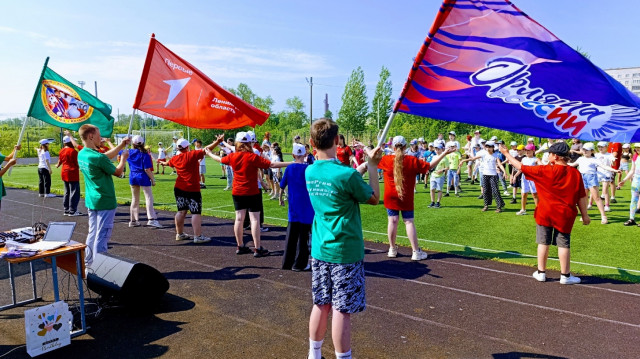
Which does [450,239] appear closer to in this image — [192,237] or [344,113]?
[192,237]

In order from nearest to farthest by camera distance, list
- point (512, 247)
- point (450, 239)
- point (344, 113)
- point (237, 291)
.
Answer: point (237, 291)
point (512, 247)
point (450, 239)
point (344, 113)

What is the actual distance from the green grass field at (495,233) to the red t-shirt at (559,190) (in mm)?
1319

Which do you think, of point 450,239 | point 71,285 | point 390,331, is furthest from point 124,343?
point 450,239

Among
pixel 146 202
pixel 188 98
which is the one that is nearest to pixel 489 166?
pixel 188 98

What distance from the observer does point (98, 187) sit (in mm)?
5828

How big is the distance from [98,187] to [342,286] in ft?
13.6

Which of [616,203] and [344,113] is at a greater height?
[344,113]

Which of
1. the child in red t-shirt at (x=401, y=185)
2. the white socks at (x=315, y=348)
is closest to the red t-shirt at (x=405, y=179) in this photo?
the child in red t-shirt at (x=401, y=185)

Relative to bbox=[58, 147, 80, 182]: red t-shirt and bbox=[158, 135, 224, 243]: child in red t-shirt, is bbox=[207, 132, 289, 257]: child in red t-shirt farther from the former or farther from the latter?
bbox=[58, 147, 80, 182]: red t-shirt

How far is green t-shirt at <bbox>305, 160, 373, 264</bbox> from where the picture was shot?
321 cm

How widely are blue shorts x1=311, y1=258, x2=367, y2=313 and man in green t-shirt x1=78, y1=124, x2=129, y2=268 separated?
3.69 metres

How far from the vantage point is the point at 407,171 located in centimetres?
678

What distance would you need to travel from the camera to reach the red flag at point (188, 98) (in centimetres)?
693

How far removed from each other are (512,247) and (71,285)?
744cm
